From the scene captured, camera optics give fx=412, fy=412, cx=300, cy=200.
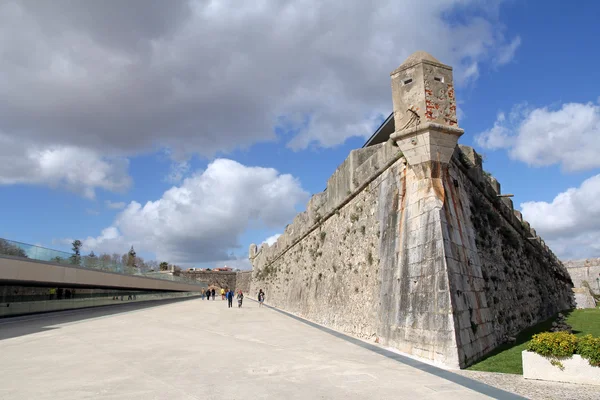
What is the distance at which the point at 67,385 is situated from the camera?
19.9ft

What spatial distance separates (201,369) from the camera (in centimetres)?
729

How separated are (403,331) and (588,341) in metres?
3.75

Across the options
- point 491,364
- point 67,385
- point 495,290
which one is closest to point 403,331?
point 491,364

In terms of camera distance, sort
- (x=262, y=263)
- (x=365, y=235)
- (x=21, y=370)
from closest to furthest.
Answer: (x=21, y=370), (x=365, y=235), (x=262, y=263)

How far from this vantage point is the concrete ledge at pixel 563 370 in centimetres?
651

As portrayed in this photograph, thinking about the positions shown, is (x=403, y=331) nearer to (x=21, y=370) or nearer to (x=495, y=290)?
(x=495, y=290)

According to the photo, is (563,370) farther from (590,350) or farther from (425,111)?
(425,111)

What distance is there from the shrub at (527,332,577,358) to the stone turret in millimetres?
4452

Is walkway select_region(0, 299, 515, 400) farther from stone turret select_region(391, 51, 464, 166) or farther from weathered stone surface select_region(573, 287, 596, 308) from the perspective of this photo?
weathered stone surface select_region(573, 287, 596, 308)

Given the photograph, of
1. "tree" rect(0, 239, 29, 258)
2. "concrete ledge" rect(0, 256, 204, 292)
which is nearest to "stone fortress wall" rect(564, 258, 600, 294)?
"concrete ledge" rect(0, 256, 204, 292)

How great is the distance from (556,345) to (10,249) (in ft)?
58.5

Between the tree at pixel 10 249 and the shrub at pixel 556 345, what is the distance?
17215mm

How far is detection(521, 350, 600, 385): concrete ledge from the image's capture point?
21.4ft

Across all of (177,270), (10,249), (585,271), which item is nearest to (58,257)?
(10,249)
